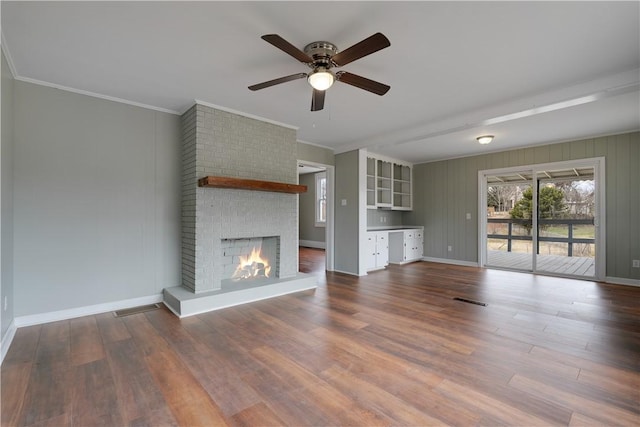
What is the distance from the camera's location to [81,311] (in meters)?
3.32

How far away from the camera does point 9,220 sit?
274 centimetres

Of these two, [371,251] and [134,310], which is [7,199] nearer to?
[134,310]

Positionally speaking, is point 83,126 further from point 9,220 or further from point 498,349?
point 498,349

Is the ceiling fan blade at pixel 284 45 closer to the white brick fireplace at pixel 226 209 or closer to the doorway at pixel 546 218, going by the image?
the white brick fireplace at pixel 226 209

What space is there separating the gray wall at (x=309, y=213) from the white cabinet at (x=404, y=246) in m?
3.24

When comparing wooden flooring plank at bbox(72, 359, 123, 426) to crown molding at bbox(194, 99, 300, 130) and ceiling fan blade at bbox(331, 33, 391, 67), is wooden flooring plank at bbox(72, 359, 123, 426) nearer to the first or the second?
ceiling fan blade at bbox(331, 33, 391, 67)

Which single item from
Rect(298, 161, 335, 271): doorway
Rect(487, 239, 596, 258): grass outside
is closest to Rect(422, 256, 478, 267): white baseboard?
Rect(487, 239, 596, 258): grass outside

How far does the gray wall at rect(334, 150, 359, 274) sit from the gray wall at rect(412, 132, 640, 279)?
2.65 metres

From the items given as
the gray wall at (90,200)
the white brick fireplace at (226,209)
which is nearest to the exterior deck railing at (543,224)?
the white brick fireplace at (226,209)

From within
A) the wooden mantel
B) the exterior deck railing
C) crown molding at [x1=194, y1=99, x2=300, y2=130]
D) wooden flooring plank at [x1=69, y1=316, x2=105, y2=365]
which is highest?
crown molding at [x1=194, y1=99, x2=300, y2=130]

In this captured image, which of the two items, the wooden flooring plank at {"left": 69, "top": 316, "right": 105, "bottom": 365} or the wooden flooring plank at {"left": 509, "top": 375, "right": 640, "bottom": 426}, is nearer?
the wooden flooring plank at {"left": 509, "top": 375, "right": 640, "bottom": 426}

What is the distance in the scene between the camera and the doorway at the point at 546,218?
5.30 m

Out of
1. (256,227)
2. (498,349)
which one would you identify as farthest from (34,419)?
(498,349)

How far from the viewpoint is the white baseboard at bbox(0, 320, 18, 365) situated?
2.39m
